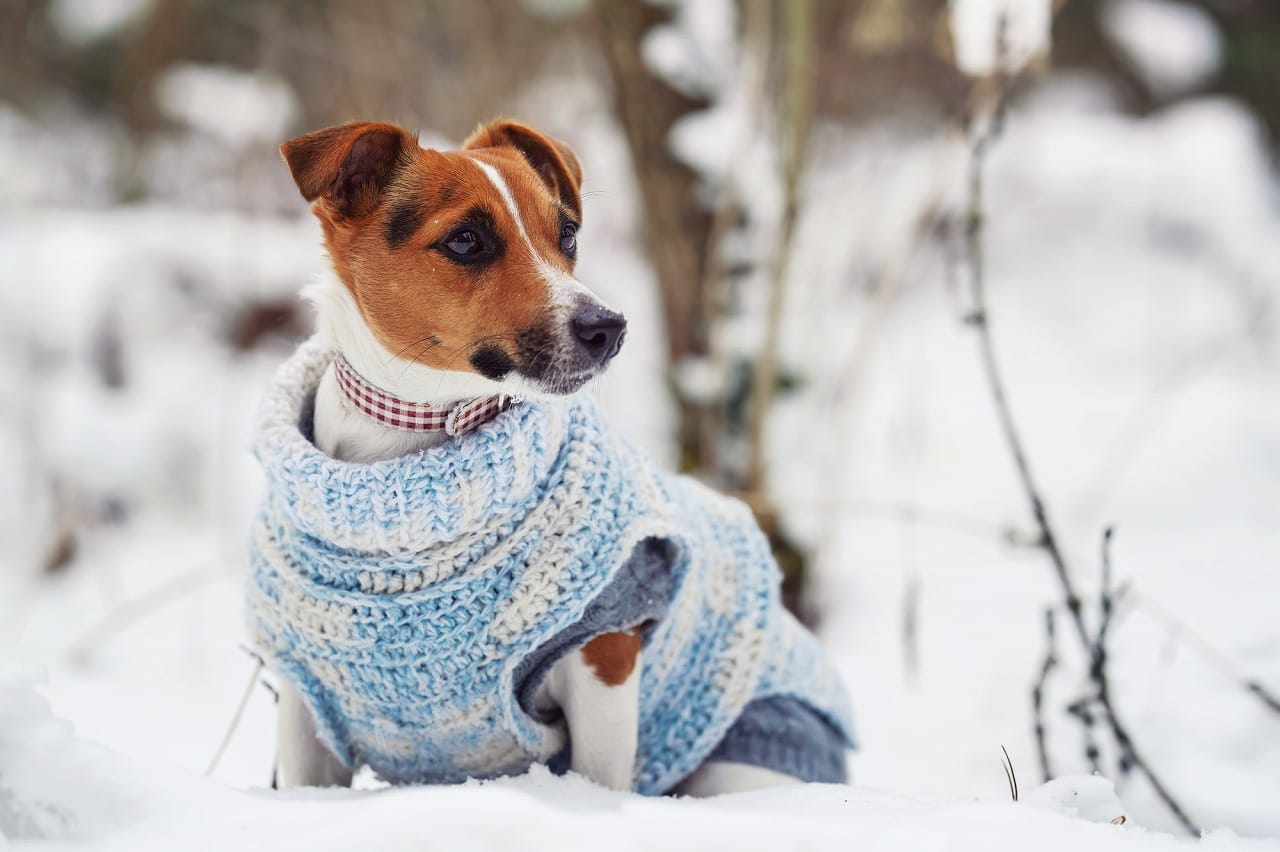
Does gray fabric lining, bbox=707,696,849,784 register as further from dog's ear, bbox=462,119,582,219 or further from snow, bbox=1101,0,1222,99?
snow, bbox=1101,0,1222,99

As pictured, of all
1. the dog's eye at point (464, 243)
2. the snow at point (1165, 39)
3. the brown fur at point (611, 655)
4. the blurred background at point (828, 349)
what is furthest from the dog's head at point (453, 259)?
the snow at point (1165, 39)

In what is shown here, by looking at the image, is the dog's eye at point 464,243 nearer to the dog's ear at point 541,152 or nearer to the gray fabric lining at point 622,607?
the dog's ear at point 541,152

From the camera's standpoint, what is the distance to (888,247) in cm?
645

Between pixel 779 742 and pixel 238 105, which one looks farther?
pixel 238 105

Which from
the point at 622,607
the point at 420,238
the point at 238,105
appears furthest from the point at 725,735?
the point at 238,105

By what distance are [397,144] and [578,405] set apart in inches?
22.6

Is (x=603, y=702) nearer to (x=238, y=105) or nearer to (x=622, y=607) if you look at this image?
(x=622, y=607)

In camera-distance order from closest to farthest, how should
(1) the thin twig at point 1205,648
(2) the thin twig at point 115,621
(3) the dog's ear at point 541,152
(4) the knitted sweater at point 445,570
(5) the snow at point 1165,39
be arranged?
(4) the knitted sweater at point 445,570 < (3) the dog's ear at point 541,152 < (1) the thin twig at point 1205,648 < (2) the thin twig at point 115,621 < (5) the snow at point 1165,39

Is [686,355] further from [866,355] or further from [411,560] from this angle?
[411,560]

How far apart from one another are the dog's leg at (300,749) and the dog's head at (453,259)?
2.22ft

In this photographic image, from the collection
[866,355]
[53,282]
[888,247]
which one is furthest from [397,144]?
[888,247]

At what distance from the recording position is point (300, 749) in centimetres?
186

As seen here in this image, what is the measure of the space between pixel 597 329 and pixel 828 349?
12.5 feet

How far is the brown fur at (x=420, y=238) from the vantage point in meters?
1.70
